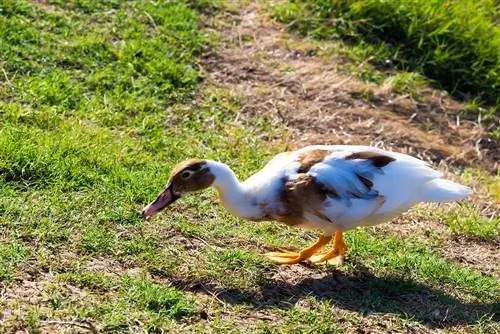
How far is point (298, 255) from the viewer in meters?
5.39

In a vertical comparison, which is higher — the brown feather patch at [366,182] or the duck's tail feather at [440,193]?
the brown feather patch at [366,182]

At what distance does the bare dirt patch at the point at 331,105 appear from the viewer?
750 centimetres

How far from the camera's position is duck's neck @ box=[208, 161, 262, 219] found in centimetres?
527

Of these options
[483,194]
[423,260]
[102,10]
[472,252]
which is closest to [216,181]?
[423,260]

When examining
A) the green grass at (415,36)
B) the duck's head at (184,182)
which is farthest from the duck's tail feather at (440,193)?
the green grass at (415,36)

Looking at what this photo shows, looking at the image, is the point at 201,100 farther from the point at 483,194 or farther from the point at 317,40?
the point at 483,194

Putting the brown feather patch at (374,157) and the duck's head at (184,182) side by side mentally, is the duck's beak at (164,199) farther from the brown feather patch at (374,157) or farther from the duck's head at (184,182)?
the brown feather patch at (374,157)

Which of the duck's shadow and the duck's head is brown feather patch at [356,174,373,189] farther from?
the duck's head

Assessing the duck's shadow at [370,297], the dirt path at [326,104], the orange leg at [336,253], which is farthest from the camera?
the dirt path at [326,104]

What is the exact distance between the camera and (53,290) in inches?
183

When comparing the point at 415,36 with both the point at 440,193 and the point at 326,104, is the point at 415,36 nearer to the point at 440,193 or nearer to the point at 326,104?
the point at 326,104

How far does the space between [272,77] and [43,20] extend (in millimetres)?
1946

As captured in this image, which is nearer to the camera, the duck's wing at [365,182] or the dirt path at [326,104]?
Answer: the duck's wing at [365,182]

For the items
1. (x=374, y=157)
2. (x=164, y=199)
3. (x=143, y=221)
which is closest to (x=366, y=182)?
(x=374, y=157)
